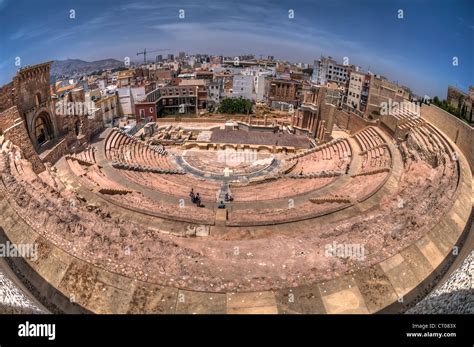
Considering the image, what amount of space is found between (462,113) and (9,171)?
32.8 m

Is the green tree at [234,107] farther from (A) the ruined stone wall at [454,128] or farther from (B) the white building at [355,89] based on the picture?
(A) the ruined stone wall at [454,128]

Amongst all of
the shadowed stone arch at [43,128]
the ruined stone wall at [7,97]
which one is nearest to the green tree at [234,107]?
the shadowed stone arch at [43,128]

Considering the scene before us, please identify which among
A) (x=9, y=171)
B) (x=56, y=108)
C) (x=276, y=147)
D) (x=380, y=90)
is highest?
(x=380, y=90)

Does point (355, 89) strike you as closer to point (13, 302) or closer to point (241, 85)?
point (241, 85)

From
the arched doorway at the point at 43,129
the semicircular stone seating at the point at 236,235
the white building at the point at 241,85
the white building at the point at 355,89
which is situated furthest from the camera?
the white building at the point at 241,85

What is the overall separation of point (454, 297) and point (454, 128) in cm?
1843

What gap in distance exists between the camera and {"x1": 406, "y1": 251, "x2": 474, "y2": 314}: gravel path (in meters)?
7.29

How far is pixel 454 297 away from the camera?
771 centimetres

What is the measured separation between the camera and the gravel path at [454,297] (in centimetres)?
729

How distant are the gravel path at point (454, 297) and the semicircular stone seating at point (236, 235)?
3.08 ft

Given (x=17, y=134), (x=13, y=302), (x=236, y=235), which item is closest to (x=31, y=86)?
(x=17, y=134)

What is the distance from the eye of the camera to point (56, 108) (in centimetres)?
2408
